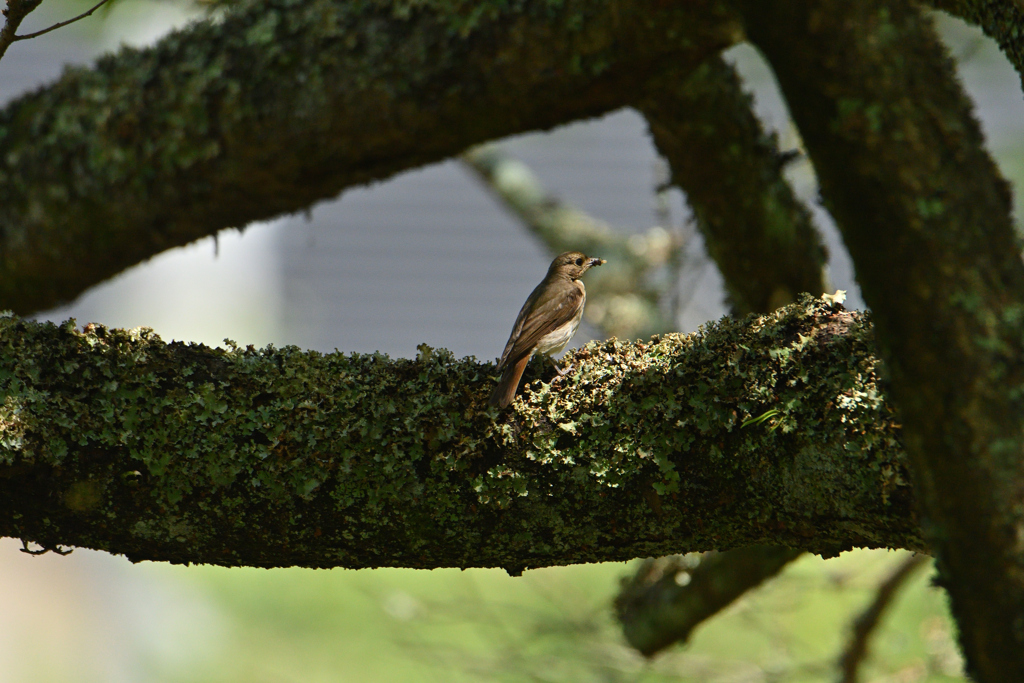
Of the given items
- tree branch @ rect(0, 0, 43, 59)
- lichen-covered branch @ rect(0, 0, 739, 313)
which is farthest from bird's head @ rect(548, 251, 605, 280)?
tree branch @ rect(0, 0, 43, 59)

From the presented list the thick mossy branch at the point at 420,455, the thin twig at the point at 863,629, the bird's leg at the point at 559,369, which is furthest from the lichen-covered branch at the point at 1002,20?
the thin twig at the point at 863,629

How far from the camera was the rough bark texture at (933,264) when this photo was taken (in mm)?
1237

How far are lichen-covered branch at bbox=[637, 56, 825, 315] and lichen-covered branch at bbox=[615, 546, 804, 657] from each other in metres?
1.17

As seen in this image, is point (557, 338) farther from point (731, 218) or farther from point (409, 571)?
point (409, 571)

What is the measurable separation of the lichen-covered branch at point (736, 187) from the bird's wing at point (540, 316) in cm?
72

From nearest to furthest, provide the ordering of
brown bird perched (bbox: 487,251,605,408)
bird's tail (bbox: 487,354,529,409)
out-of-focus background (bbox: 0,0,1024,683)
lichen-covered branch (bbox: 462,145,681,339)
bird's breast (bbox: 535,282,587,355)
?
bird's tail (bbox: 487,354,529,409) < brown bird perched (bbox: 487,251,605,408) < bird's breast (bbox: 535,282,587,355) < out-of-focus background (bbox: 0,0,1024,683) < lichen-covered branch (bbox: 462,145,681,339)

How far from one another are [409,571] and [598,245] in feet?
11.7

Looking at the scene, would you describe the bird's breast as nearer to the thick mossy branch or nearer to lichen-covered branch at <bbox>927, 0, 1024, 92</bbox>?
the thick mossy branch

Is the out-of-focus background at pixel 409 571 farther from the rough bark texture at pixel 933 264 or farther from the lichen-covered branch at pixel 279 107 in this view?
the rough bark texture at pixel 933 264

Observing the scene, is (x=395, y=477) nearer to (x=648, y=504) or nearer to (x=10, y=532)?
(x=648, y=504)

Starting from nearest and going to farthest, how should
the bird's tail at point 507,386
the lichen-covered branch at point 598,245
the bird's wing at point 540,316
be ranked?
the bird's tail at point 507,386, the bird's wing at point 540,316, the lichen-covered branch at point 598,245

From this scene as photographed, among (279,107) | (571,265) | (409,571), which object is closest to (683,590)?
(571,265)

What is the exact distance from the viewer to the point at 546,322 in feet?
12.0

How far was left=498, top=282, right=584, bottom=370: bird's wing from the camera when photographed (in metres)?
3.02
